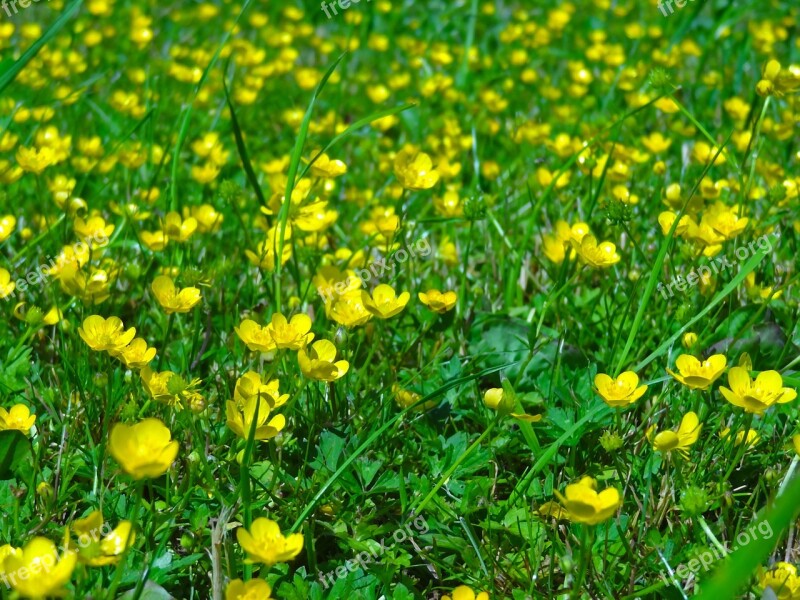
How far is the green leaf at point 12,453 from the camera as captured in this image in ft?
6.64

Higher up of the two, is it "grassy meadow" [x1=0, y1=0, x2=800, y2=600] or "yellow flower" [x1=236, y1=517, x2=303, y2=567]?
"yellow flower" [x1=236, y1=517, x2=303, y2=567]

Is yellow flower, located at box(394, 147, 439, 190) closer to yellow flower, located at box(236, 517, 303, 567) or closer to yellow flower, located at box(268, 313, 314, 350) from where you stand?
yellow flower, located at box(268, 313, 314, 350)

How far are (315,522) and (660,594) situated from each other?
2.34 ft

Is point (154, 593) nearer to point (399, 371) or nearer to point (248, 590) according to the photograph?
point (248, 590)

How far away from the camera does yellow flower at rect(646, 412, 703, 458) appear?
1.77 m

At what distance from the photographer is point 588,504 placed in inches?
61.2

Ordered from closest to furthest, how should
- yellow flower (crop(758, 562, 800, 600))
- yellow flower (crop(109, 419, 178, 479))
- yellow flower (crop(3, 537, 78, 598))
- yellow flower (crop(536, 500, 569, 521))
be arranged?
1. yellow flower (crop(3, 537, 78, 598))
2. yellow flower (crop(109, 419, 178, 479))
3. yellow flower (crop(758, 562, 800, 600))
4. yellow flower (crop(536, 500, 569, 521))

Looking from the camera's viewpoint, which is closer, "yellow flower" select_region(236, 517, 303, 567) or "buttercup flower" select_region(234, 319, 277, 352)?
"yellow flower" select_region(236, 517, 303, 567)

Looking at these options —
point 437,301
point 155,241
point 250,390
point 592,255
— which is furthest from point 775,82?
point 155,241

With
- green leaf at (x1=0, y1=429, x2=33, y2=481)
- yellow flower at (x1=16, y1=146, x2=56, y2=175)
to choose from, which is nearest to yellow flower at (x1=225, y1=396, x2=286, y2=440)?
green leaf at (x1=0, y1=429, x2=33, y2=481)

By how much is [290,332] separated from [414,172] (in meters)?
0.85

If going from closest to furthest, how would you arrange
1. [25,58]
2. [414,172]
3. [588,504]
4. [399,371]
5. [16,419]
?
[588,504] < [16,419] < [25,58] < [399,371] < [414,172]

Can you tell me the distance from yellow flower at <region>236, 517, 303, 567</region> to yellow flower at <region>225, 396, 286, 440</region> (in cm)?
21

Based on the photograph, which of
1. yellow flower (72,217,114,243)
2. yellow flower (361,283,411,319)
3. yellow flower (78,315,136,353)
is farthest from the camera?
yellow flower (72,217,114,243)
